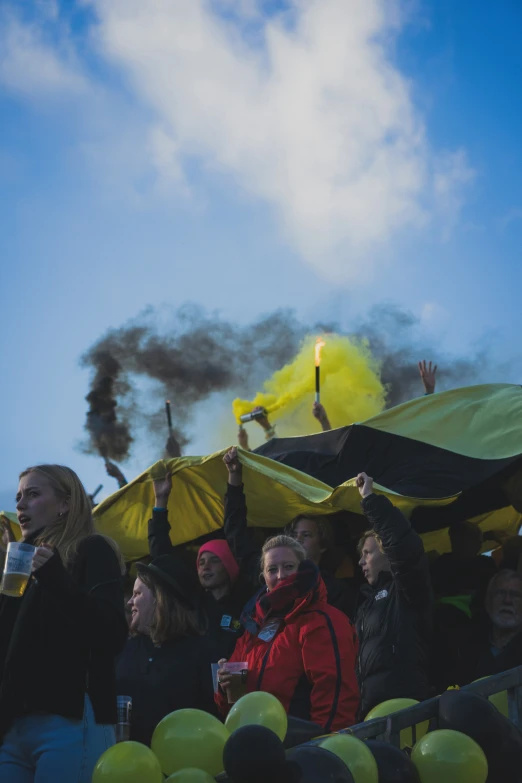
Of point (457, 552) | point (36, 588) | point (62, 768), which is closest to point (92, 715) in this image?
point (62, 768)

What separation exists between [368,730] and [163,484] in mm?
3087

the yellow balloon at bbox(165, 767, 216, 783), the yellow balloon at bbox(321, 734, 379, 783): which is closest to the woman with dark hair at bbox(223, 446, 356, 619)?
the yellow balloon at bbox(321, 734, 379, 783)

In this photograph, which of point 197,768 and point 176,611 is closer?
point 197,768

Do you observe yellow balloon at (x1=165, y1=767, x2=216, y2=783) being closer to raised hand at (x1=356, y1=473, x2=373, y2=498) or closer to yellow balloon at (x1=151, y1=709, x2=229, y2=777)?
yellow balloon at (x1=151, y1=709, x2=229, y2=777)

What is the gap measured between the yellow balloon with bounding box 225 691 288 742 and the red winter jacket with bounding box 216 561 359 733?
0.61 metres

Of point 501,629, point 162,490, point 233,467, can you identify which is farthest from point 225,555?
point 501,629

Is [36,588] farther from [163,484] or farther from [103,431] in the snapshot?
[103,431]

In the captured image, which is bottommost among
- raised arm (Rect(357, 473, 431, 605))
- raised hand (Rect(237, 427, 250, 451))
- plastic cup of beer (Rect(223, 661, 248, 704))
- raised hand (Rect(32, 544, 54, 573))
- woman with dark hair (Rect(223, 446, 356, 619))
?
plastic cup of beer (Rect(223, 661, 248, 704))

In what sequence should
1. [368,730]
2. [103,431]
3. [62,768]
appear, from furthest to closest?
[103,431] < [368,730] < [62,768]

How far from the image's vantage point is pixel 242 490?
19.9ft

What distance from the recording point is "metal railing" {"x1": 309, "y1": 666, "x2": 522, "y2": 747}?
11.5ft

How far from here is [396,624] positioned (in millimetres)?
4590

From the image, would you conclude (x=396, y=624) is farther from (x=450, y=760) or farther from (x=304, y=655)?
(x=450, y=760)

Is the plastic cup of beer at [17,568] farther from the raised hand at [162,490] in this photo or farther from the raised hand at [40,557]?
the raised hand at [162,490]
